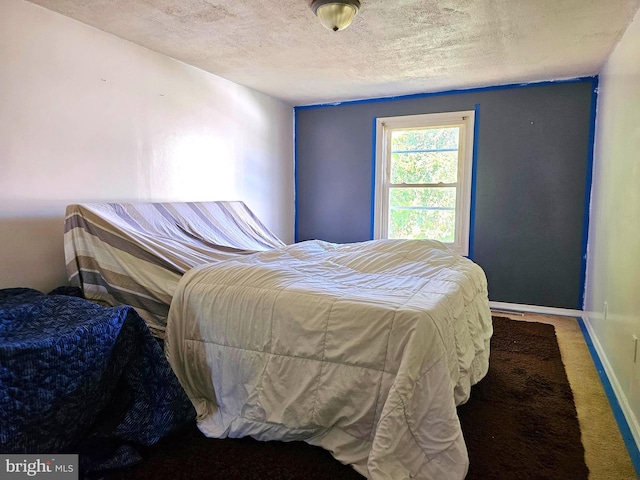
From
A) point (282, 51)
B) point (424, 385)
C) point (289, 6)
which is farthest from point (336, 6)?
point (424, 385)

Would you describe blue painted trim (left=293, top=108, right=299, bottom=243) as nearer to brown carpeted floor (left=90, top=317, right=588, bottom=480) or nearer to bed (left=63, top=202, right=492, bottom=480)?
bed (left=63, top=202, right=492, bottom=480)

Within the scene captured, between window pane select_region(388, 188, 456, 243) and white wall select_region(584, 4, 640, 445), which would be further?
window pane select_region(388, 188, 456, 243)

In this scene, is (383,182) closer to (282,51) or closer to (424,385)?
(282,51)

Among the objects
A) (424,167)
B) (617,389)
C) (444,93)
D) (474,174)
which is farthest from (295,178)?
(617,389)

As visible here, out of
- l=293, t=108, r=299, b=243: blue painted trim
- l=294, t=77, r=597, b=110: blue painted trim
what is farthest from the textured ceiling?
l=293, t=108, r=299, b=243: blue painted trim

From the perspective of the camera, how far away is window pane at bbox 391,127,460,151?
4125 mm

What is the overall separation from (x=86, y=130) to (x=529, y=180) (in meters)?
3.58

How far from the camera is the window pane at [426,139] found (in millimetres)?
4125

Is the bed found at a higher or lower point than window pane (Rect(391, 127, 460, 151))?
lower

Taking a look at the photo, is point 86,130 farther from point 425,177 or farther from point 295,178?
point 425,177

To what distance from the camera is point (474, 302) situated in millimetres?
2137

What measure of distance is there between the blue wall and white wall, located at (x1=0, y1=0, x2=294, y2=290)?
1839 millimetres

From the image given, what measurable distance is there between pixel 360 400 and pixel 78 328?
1.09m

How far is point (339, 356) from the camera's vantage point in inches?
64.8
